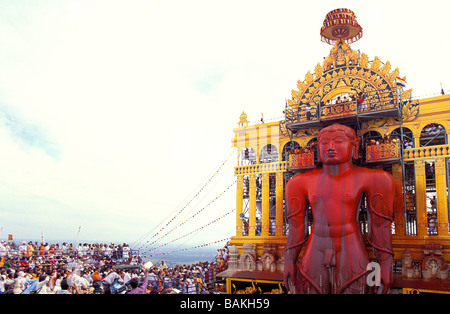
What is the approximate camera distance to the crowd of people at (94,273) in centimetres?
1381

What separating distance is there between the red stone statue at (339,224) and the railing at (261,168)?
4187 millimetres

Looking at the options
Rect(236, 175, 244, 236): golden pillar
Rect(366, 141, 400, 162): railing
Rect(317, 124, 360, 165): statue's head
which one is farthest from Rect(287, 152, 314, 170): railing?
Rect(236, 175, 244, 236): golden pillar

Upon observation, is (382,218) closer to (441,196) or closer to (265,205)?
(441,196)

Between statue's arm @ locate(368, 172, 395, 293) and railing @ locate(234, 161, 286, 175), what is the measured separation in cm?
583

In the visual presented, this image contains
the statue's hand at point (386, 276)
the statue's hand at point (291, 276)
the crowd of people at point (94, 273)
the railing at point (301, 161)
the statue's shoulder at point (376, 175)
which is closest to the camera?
the statue's hand at point (386, 276)

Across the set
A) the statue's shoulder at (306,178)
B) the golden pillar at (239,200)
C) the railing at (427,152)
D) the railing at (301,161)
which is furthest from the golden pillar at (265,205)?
the railing at (427,152)

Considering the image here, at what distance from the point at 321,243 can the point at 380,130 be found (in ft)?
20.0

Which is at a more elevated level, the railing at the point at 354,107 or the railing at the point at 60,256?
the railing at the point at 354,107

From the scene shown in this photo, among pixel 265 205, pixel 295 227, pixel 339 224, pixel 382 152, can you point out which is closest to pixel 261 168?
pixel 265 205

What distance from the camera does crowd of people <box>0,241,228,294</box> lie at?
13812 millimetres

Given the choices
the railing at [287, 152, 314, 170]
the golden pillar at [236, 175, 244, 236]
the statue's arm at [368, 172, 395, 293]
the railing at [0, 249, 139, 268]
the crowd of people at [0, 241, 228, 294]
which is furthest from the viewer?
the golden pillar at [236, 175, 244, 236]

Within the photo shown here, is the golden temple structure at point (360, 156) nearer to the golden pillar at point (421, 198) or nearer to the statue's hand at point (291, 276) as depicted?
the golden pillar at point (421, 198)

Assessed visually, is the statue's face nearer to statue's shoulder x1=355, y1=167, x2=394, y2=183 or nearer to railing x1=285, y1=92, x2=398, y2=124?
statue's shoulder x1=355, y1=167, x2=394, y2=183
